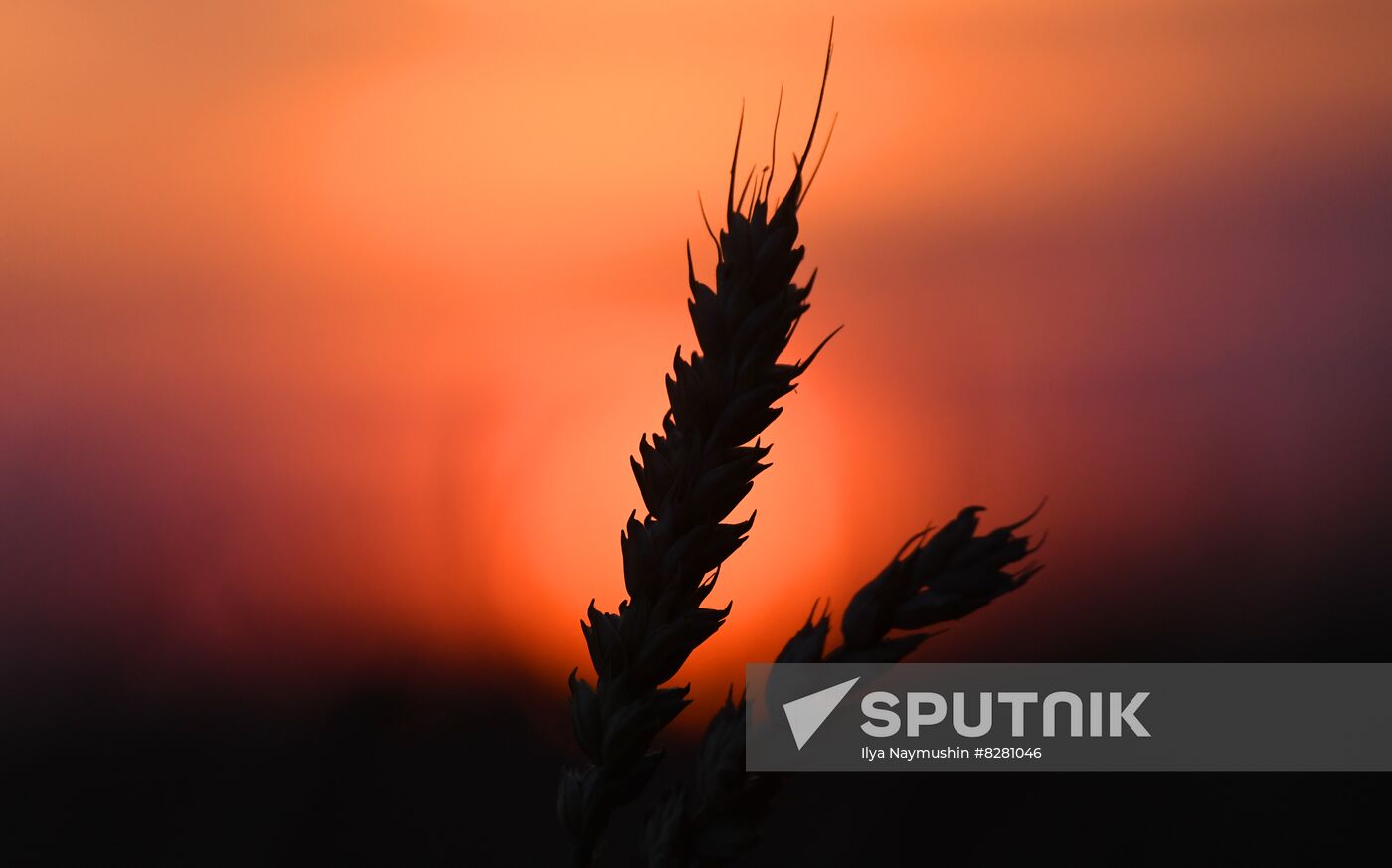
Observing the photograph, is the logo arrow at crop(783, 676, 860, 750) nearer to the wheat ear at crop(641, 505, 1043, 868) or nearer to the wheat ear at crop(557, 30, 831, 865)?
the wheat ear at crop(641, 505, 1043, 868)

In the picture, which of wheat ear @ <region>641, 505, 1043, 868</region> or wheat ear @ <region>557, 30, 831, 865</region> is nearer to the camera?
wheat ear @ <region>641, 505, 1043, 868</region>

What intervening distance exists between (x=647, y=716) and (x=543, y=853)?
31.2 ft

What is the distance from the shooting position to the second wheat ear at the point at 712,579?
1140 mm

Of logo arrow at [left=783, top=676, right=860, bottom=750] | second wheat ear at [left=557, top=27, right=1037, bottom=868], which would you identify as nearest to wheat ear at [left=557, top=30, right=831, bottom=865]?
second wheat ear at [left=557, top=27, right=1037, bottom=868]

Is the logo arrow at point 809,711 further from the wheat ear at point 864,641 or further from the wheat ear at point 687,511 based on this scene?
the wheat ear at point 687,511

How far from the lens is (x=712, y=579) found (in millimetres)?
1270

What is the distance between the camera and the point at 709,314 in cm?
130

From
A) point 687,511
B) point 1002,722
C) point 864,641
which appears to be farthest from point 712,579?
point 1002,722

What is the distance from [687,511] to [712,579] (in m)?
0.10

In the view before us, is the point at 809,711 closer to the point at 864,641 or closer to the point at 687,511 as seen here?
the point at 864,641

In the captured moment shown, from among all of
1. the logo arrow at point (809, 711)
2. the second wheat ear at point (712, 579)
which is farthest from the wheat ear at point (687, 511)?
the logo arrow at point (809, 711)

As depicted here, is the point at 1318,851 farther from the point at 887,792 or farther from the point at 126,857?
the point at 126,857

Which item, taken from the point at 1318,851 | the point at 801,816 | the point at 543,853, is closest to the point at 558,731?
the point at 543,853

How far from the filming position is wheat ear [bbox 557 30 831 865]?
4.02 feet
